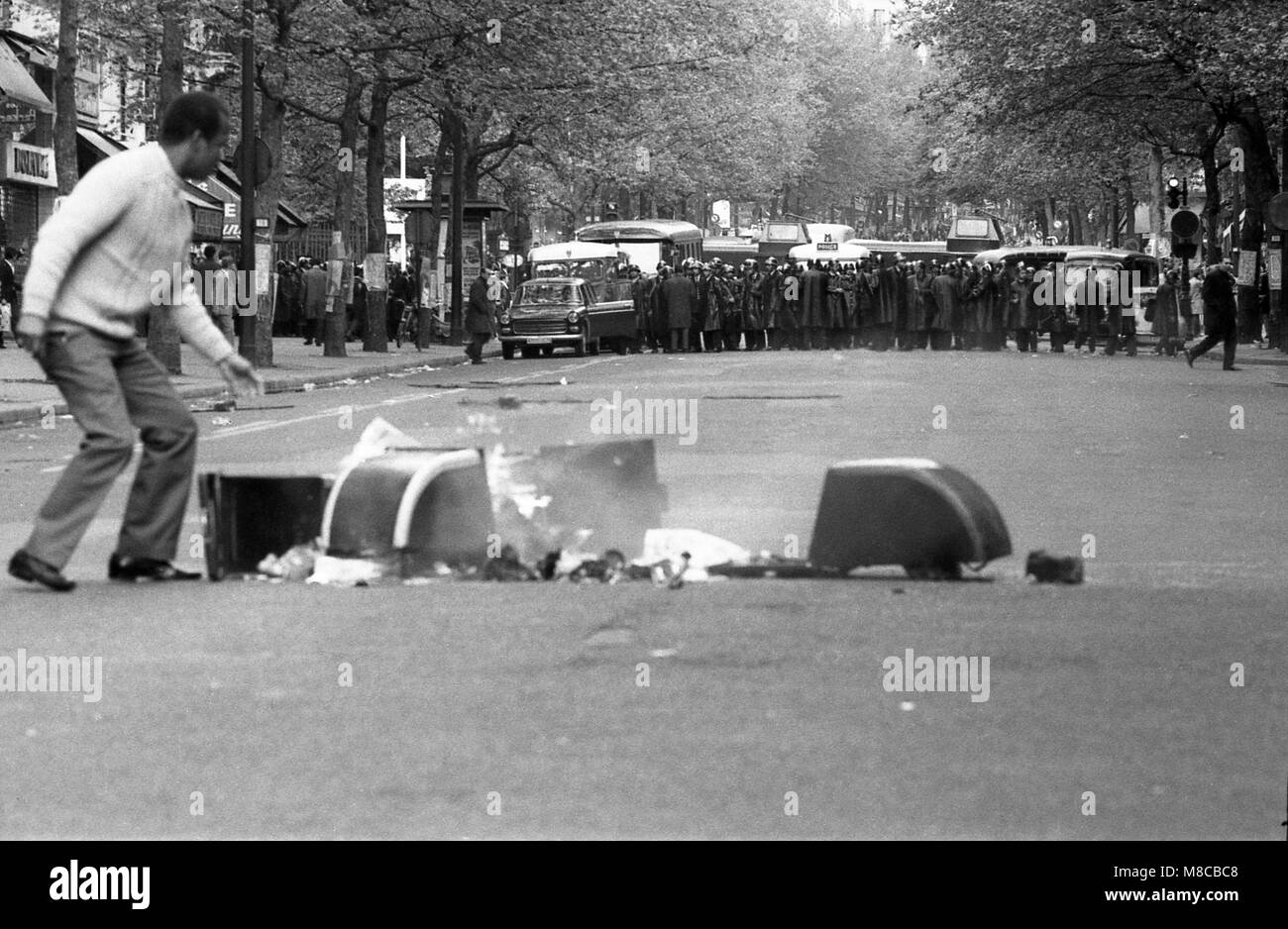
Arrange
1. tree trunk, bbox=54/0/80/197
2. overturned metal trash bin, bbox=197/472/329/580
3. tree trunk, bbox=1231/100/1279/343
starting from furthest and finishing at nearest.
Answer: tree trunk, bbox=1231/100/1279/343 < tree trunk, bbox=54/0/80/197 < overturned metal trash bin, bbox=197/472/329/580

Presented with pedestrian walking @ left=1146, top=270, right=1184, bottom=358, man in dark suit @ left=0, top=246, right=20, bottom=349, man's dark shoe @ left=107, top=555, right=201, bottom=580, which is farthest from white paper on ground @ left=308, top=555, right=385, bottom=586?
pedestrian walking @ left=1146, top=270, right=1184, bottom=358

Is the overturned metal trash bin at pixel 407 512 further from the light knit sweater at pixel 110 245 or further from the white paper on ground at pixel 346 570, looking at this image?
the light knit sweater at pixel 110 245

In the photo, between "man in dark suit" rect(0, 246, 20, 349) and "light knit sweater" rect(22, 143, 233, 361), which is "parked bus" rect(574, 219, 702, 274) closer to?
"man in dark suit" rect(0, 246, 20, 349)

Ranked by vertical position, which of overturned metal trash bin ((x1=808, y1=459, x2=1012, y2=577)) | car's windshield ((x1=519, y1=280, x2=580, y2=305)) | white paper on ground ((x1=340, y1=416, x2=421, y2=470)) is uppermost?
car's windshield ((x1=519, y1=280, x2=580, y2=305))

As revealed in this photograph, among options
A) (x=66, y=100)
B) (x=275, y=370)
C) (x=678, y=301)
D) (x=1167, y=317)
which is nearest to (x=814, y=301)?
(x=678, y=301)

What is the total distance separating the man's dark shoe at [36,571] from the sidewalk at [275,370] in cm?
1329

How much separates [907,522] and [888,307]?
36710 mm

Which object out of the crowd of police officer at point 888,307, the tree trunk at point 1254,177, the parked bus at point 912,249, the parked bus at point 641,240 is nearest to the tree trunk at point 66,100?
the crowd of police officer at point 888,307

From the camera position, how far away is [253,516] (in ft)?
32.1

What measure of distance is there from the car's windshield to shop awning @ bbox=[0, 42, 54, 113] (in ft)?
30.7

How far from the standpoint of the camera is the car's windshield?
45594 millimetres
